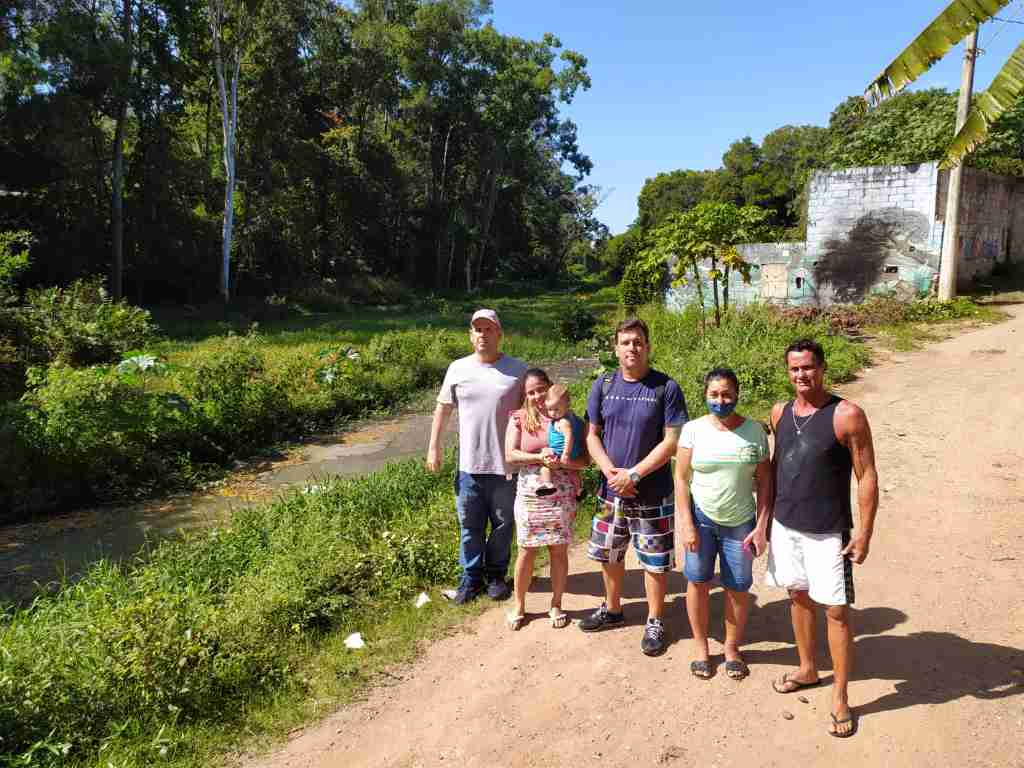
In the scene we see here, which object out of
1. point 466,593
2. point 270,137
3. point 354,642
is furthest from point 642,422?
point 270,137

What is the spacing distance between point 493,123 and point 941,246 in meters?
23.1

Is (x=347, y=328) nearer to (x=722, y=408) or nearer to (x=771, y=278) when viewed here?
(x=771, y=278)

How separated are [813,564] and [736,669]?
0.78m

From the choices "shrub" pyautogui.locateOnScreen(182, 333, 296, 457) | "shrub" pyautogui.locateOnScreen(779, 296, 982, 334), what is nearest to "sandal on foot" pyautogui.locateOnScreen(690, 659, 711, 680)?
"shrub" pyautogui.locateOnScreen(182, 333, 296, 457)

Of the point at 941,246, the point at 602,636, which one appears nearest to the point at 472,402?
the point at 602,636

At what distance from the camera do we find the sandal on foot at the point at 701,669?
367 centimetres

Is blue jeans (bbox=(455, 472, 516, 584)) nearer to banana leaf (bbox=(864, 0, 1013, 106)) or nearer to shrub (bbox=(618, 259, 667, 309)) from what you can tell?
banana leaf (bbox=(864, 0, 1013, 106))

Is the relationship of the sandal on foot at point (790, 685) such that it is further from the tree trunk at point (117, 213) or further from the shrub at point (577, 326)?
the tree trunk at point (117, 213)

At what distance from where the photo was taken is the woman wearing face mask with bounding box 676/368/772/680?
3.47 metres

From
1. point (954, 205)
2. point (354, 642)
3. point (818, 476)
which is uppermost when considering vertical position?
point (954, 205)

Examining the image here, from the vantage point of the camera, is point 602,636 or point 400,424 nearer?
point 602,636

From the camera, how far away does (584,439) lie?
165 inches

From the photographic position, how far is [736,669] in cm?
365

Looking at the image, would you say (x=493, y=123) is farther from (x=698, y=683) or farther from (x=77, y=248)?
(x=698, y=683)
